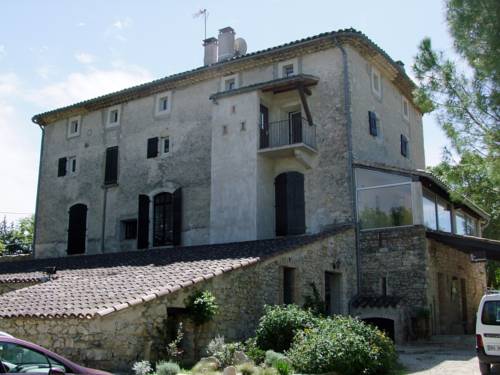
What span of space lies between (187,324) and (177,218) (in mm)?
9600

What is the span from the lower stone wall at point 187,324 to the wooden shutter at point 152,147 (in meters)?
9.38

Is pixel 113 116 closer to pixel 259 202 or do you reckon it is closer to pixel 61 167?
pixel 61 167

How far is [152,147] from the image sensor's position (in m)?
24.2

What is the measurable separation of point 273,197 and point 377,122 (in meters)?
5.32

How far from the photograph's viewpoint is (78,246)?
25422 millimetres

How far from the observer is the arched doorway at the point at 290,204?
67.3ft

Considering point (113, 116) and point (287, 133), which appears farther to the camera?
point (113, 116)

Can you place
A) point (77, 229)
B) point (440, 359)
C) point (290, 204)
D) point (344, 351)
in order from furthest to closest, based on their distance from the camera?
1. point (77, 229)
2. point (290, 204)
3. point (440, 359)
4. point (344, 351)

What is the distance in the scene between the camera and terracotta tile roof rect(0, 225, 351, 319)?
486 inches

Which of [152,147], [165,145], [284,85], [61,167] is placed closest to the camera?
[284,85]

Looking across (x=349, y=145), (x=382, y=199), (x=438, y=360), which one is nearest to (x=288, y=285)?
(x=438, y=360)

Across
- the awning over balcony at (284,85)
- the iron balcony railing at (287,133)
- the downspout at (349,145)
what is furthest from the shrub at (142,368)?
the awning over balcony at (284,85)

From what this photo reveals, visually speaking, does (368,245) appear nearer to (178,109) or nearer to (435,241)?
(435,241)

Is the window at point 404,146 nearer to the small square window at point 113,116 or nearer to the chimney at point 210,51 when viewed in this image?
the chimney at point 210,51
